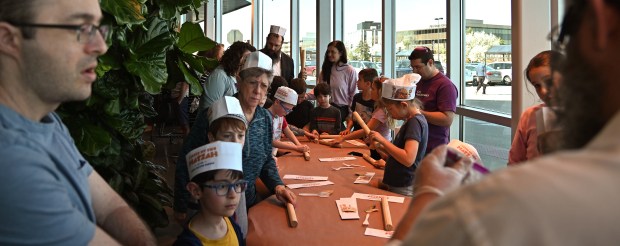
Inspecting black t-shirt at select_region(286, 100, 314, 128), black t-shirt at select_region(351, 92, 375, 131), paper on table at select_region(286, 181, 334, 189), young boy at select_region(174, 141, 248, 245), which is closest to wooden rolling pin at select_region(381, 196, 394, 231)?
paper on table at select_region(286, 181, 334, 189)

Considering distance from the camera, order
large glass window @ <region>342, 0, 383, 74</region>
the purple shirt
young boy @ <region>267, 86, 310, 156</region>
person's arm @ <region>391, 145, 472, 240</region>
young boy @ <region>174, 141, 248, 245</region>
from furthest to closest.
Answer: large glass window @ <region>342, 0, 383, 74</region>
the purple shirt
young boy @ <region>267, 86, 310, 156</region>
young boy @ <region>174, 141, 248, 245</region>
person's arm @ <region>391, 145, 472, 240</region>

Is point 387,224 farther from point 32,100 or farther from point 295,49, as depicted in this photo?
point 295,49

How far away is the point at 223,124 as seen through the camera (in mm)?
2527

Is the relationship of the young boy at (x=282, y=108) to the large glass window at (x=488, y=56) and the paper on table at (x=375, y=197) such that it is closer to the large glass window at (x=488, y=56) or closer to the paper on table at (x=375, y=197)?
the paper on table at (x=375, y=197)

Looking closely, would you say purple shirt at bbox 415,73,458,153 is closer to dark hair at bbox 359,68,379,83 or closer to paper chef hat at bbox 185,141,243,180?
dark hair at bbox 359,68,379,83

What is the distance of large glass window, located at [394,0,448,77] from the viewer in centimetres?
608

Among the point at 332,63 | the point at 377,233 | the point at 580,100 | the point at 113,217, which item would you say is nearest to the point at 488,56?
the point at 332,63

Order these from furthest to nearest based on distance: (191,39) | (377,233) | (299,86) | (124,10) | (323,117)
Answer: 1. (299,86)
2. (323,117)
3. (191,39)
4. (124,10)
5. (377,233)

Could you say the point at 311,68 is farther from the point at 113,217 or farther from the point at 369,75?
the point at 113,217

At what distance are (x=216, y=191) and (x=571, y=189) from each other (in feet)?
5.25

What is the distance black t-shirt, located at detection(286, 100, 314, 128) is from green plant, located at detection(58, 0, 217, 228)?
2060 mm

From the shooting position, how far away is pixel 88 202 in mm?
1190

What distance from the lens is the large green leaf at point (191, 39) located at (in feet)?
12.5

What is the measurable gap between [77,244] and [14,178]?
7.6 inches
